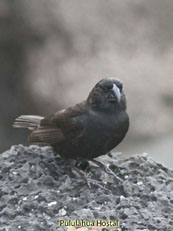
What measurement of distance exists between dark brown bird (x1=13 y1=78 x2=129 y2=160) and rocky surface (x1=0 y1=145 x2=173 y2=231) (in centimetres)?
17

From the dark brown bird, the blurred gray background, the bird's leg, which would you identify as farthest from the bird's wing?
the blurred gray background

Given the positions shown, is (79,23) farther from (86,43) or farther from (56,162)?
(56,162)

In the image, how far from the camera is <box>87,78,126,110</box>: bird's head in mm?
4895

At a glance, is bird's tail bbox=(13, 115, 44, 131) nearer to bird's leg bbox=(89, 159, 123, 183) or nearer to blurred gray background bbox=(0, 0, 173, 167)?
bird's leg bbox=(89, 159, 123, 183)

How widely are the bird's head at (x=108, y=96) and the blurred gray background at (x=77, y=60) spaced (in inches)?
159

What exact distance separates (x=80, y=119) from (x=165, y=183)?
2.93 feet

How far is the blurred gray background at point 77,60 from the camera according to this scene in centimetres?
908

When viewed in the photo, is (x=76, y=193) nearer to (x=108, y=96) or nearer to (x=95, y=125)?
(x=95, y=125)

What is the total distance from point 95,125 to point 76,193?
0.67m

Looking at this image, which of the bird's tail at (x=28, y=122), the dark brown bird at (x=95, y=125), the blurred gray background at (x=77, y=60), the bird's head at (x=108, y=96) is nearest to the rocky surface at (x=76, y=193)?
the dark brown bird at (x=95, y=125)

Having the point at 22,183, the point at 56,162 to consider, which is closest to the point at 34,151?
the point at 56,162

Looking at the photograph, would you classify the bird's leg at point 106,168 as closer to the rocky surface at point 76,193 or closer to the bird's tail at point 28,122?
the rocky surface at point 76,193

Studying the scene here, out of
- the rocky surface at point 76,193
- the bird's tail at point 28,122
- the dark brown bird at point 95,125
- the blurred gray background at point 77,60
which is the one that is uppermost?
the blurred gray background at point 77,60

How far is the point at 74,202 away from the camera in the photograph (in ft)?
14.0
